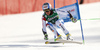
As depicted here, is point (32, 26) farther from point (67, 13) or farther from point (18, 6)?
point (67, 13)

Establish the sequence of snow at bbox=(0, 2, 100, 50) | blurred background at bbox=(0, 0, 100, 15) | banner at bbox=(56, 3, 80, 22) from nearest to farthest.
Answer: banner at bbox=(56, 3, 80, 22) < snow at bbox=(0, 2, 100, 50) < blurred background at bbox=(0, 0, 100, 15)

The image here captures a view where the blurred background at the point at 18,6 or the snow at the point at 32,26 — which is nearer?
the snow at the point at 32,26

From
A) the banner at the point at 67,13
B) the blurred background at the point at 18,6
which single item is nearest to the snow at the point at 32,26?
the blurred background at the point at 18,6

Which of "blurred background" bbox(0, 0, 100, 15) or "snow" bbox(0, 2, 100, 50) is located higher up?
"blurred background" bbox(0, 0, 100, 15)

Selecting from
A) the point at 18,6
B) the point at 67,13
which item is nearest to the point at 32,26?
the point at 18,6

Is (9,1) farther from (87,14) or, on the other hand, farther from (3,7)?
(87,14)

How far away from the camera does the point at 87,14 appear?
12.3 meters

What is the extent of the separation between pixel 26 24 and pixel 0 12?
82.1 inches

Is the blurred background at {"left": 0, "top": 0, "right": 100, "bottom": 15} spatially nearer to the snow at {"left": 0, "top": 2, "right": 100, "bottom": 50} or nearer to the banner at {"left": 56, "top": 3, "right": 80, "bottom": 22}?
the snow at {"left": 0, "top": 2, "right": 100, "bottom": 50}

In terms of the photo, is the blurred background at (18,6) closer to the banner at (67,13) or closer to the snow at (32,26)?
the snow at (32,26)

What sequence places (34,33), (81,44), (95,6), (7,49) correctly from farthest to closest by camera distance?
(95,6), (34,33), (81,44), (7,49)

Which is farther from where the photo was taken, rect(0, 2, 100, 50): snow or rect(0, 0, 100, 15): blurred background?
rect(0, 0, 100, 15): blurred background

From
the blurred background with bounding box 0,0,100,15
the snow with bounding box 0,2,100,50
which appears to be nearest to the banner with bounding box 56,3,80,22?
the snow with bounding box 0,2,100,50

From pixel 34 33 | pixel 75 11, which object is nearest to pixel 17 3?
pixel 34 33
